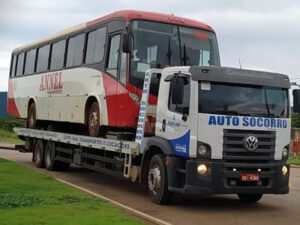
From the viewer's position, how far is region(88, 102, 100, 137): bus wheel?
521 inches

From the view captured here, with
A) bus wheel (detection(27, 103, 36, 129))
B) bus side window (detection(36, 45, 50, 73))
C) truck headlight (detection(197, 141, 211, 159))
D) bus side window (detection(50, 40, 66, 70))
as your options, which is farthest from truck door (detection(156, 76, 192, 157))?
bus wheel (detection(27, 103, 36, 129))

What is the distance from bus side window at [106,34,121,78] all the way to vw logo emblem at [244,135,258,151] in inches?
145

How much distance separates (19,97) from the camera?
791 inches

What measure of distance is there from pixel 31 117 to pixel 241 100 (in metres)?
10.6

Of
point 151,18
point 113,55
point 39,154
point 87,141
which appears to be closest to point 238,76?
point 151,18

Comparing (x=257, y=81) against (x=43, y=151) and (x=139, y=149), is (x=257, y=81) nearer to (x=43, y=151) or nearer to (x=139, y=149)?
(x=139, y=149)

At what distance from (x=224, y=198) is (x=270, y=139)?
2468 millimetres

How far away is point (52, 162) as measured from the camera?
16.8 metres

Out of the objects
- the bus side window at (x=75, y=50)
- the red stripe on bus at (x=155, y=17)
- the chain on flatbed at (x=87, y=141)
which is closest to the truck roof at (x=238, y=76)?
the chain on flatbed at (x=87, y=141)

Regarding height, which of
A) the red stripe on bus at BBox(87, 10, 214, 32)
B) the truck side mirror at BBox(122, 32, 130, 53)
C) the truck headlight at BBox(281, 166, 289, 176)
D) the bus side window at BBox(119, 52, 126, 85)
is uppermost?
the red stripe on bus at BBox(87, 10, 214, 32)

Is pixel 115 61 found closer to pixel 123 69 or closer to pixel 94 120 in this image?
pixel 123 69

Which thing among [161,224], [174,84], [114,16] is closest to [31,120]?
[114,16]

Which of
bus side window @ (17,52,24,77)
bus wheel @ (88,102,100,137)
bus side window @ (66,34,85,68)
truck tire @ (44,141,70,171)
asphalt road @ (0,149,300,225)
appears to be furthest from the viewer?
bus side window @ (17,52,24,77)

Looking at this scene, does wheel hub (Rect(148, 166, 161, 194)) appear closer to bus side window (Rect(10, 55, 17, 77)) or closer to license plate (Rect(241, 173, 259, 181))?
license plate (Rect(241, 173, 259, 181))
